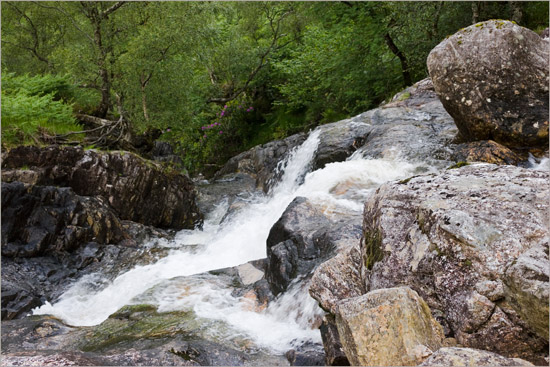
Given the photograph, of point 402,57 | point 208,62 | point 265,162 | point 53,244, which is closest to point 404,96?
point 402,57

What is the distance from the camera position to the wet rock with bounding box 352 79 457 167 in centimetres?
1115

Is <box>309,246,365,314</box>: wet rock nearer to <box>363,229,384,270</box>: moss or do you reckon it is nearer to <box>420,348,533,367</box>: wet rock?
<box>363,229,384,270</box>: moss

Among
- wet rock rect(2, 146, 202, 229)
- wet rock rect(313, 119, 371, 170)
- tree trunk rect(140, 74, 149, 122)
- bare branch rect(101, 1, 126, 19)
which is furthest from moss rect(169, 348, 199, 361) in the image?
bare branch rect(101, 1, 126, 19)

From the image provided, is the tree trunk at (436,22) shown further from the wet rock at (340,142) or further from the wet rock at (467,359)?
the wet rock at (467,359)

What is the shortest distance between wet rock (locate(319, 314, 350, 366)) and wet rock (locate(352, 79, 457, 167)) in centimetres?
695

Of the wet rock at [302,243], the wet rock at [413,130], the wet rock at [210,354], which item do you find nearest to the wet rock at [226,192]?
the wet rock at [413,130]

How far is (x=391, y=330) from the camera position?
3.22 meters

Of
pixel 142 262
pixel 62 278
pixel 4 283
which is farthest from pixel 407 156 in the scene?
pixel 4 283

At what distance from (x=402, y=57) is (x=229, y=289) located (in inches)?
515

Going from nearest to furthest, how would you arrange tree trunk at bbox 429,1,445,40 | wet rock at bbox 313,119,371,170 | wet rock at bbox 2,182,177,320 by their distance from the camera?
wet rock at bbox 2,182,177,320 < wet rock at bbox 313,119,371,170 < tree trunk at bbox 429,1,445,40

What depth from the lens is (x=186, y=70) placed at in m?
14.2

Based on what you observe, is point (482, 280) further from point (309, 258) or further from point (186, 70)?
point (186, 70)

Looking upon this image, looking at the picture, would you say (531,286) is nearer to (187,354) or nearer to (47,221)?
Answer: (187,354)

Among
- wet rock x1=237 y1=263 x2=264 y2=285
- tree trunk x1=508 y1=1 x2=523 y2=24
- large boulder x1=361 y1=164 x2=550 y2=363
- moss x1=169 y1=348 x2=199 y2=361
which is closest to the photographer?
large boulder x1=361 y1=164 x2=550 y2=363
